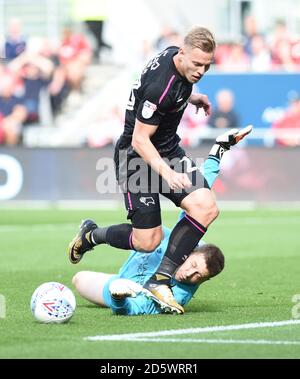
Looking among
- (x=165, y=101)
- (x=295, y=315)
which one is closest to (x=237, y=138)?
(x=165, y=101)

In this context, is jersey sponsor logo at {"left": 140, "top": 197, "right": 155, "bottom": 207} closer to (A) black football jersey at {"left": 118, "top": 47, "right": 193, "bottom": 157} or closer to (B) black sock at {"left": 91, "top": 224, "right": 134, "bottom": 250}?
(B) black sock at {"left": 91, "top": 224, "right": 134, "bottom": 250}

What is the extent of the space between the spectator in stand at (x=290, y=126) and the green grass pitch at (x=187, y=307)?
204 inches

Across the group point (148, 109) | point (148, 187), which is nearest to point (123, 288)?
point (148, 187)

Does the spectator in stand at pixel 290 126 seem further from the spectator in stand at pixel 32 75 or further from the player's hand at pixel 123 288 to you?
the player's hand at pixel 123 288

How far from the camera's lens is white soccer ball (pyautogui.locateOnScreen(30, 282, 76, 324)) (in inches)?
307

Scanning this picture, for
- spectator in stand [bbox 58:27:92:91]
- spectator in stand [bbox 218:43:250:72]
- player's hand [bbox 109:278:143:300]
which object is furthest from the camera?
spectator in stand [bbox 58:27:92:91]

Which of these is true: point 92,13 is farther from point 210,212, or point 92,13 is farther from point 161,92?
point 210,212

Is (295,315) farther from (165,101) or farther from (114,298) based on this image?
(165,101)

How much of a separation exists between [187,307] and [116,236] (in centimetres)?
88

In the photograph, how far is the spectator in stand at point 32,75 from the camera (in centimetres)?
2458

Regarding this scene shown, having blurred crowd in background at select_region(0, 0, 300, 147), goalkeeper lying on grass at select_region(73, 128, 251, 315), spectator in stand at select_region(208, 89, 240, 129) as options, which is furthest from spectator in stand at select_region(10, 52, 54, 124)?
goalkeeper lying on grass at select_region(73, 128, 251, 315)

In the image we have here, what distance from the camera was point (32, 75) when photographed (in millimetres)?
24578

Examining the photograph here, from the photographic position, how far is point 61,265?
12258mm
